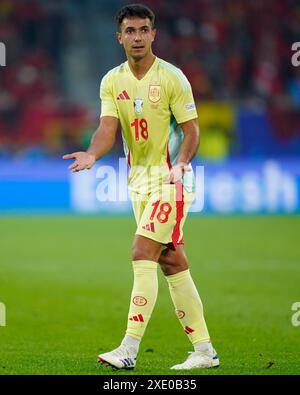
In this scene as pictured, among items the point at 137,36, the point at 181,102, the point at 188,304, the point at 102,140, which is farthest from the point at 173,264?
the point at 137,36

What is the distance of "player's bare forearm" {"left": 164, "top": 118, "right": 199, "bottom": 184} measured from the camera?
5730 millimetres

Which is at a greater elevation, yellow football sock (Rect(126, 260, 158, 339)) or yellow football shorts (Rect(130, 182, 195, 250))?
yellow football shorts (Rect(130, 182, 195, 250))

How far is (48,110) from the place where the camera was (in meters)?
21.1

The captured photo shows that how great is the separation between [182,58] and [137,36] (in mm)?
16653

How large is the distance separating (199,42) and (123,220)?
6795mm

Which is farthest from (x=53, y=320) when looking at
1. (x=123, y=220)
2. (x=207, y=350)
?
(x=123, y=220)

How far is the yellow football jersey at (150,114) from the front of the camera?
603cm

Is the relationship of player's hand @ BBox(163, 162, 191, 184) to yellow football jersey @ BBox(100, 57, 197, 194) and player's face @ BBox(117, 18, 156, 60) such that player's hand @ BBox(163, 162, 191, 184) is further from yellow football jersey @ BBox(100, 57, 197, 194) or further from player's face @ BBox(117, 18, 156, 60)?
player's face @ BBox(117, 18, 156, 60)

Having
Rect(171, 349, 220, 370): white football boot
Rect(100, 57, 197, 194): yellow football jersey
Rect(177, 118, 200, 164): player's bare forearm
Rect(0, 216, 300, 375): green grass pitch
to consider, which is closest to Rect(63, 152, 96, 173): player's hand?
Rect(100, 57, 197, 194): yellow football jersey

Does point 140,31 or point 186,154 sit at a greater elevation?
point 140,31

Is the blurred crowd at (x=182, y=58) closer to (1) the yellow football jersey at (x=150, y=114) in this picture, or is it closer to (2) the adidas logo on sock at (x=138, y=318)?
(1) the yellow football jersey at (x=150, y=114)

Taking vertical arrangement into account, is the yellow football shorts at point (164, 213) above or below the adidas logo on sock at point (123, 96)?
below

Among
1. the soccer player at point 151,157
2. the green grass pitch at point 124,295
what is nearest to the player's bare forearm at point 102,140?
the soccer player at point 151,157
